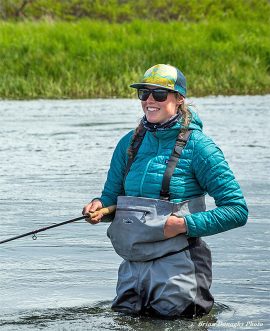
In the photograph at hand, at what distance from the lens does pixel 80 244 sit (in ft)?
32.1

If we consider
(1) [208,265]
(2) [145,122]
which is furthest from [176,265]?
(2) [145,122]

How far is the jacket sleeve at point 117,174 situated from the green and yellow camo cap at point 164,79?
34cm

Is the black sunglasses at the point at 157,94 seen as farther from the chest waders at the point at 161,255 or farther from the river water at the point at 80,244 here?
the river water at the point at 80,244

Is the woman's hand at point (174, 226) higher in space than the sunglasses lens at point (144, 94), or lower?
lower

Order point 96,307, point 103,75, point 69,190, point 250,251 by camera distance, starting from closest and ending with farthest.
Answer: point 96,307, point 250,251, point 69,190, point 103,75

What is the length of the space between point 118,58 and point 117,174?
2418 cm

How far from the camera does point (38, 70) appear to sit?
30500mm

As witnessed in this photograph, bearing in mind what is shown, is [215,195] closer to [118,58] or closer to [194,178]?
[194,178]

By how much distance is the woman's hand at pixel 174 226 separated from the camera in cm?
675

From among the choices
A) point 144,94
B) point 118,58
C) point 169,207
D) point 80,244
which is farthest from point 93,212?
point 118,58

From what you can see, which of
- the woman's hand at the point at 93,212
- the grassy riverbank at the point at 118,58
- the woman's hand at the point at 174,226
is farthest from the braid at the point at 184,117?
the grassy riverbank at the point at 118,58

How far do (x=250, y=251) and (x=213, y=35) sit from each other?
2721cm

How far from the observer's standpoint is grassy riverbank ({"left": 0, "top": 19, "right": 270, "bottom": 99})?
29.2 m

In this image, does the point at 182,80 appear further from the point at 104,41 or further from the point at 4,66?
the point at 104,41
